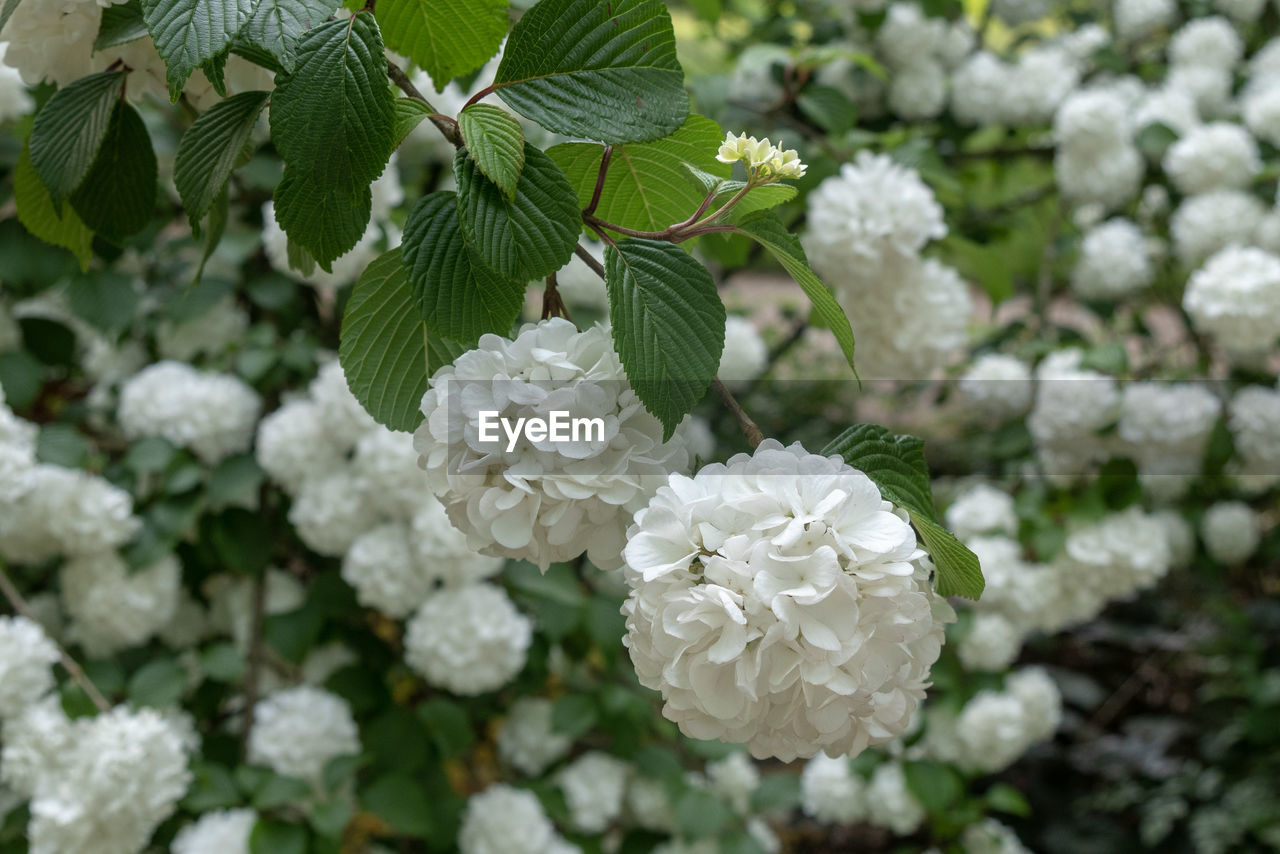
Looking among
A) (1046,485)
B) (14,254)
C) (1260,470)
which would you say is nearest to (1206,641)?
(1260,470)

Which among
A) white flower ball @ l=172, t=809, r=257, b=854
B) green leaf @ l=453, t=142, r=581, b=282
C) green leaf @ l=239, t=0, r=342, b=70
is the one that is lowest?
white flower ball @ l=172, t=809, r=257, b=854

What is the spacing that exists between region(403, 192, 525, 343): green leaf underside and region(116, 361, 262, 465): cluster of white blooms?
0.92m

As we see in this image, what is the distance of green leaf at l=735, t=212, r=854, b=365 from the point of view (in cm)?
42

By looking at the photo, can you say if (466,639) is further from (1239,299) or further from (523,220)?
(1239,299)

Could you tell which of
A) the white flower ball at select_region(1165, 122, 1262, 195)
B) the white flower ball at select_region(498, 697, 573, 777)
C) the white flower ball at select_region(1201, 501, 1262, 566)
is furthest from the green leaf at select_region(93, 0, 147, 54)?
the white flower ball at select_region(1201, 501, 1262, 566)

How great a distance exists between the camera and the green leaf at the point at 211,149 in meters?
0.45

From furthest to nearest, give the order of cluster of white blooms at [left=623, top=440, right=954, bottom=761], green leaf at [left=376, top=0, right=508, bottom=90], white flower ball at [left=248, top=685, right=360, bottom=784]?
white flower ball at [left=248, top=685, right=360, bottom=784], green leaf at [left=376, top=0, right=508, bottom=90], cluster of white blooms at [left=623, top=440, right=954, bottom=761]

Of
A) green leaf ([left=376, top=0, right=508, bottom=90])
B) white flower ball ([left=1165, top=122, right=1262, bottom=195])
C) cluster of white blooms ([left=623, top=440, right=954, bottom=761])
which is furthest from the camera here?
white flower ball ([left=1165, top=122, right=1262, bottom=195])

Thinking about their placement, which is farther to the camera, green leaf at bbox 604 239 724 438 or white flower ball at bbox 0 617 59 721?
white flower ball at bbox 0 617 59 721

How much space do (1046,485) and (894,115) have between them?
0.76 m

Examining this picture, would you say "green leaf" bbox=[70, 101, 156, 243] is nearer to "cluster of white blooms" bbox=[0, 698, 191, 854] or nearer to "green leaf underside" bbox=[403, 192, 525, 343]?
"green leaf underside" bbox=[403, 192, 525, 343]

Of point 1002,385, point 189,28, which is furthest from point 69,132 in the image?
point 1002,385

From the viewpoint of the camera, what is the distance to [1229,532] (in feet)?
5.36

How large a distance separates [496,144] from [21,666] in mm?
875
